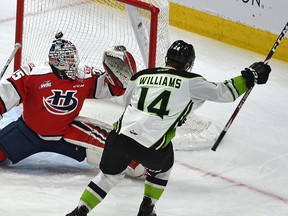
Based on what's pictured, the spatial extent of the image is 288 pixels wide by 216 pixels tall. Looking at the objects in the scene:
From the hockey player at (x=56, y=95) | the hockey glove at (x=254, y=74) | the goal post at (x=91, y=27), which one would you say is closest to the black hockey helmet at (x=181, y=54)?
the hockey glove at (x=254, y=74)

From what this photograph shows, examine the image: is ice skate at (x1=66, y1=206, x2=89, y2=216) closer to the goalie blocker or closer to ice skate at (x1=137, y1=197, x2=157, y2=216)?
ice skate at (x1=137, y1=197, x2=157, y2=216)

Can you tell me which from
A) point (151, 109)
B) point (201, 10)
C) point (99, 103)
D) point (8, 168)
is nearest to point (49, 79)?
point (8, 168)

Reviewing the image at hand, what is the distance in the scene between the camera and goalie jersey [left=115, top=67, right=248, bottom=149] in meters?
3.49

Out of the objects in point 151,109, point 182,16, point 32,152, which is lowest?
point 182,16

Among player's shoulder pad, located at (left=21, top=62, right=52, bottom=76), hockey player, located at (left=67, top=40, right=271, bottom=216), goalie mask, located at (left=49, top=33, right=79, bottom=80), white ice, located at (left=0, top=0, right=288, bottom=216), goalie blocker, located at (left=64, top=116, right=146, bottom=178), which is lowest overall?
white ice, located at (left=0, top=0, right=288, bottom=216)

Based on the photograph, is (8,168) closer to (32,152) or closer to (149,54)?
(32,152)

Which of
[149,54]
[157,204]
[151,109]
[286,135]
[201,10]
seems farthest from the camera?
[201,10]

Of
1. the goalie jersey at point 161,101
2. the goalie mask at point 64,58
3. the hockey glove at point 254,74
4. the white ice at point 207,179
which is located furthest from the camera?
the goalie mask at point 64,58

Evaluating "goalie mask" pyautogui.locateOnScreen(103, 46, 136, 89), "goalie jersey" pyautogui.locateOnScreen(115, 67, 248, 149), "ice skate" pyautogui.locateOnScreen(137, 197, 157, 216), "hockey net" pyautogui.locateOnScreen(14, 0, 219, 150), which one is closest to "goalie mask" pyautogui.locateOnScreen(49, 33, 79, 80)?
"goalie mask" pyautogui.locateOnScreen(103, 46, 136, 89)

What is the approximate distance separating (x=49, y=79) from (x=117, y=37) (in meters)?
1.14

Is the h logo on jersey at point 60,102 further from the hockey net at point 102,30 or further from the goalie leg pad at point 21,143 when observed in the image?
the hockey net at point 102,30

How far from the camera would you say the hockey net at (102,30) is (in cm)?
460

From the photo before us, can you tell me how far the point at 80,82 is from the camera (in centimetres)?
412

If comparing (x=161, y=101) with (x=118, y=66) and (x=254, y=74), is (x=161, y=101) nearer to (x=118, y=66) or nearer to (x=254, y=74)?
(x=254, y=74)
